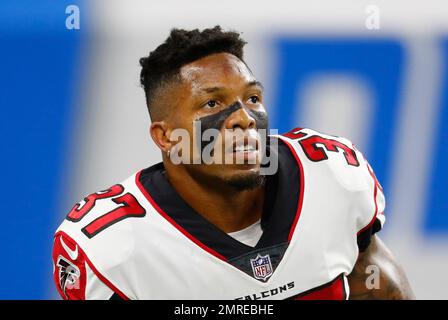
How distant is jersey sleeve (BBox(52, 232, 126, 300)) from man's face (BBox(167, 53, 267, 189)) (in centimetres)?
31

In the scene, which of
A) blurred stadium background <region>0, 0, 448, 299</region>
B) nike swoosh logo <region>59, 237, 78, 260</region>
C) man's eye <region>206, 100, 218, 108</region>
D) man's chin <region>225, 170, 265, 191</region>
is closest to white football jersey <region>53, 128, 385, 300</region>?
nike swoosh logo <region>59, 237, 78, 260</region>

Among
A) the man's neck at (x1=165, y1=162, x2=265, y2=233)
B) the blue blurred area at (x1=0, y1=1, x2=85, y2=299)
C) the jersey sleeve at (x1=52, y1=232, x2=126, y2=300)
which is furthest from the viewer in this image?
the blue blurred area at (x1=0, y1=1, x2=85, y2=299)

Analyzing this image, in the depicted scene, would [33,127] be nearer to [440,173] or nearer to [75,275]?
[75,275]

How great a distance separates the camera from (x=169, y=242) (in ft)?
5.84

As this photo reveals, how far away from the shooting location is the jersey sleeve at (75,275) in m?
1.73

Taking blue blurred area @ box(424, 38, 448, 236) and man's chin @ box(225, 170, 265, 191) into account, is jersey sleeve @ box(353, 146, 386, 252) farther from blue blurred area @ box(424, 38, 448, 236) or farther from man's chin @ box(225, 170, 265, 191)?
blue blurred area @ box(424, 38, 448, 236)

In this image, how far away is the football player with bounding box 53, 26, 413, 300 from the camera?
5.76ft

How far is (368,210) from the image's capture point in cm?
187

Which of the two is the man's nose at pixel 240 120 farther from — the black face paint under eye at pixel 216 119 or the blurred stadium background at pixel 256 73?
the blurred stadium background at pixel 256 73

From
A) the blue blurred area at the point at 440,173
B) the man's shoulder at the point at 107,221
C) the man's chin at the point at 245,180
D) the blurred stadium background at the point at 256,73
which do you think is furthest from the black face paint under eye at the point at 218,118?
the blue blurred area at the point at 440,173

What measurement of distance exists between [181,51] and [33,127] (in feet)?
3.41

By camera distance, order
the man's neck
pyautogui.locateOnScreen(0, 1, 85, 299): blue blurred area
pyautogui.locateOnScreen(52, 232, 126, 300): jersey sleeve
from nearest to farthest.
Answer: pyautogui.locateOnScreen(52, 232, 126, 300): jersey sleeve < the man's neck < pyautogui.locateOnScreen(0, 1, 85, 299): blue blurred area

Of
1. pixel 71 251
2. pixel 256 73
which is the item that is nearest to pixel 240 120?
pixel 71 251

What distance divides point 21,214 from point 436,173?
1.31 meters
